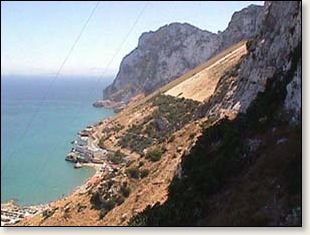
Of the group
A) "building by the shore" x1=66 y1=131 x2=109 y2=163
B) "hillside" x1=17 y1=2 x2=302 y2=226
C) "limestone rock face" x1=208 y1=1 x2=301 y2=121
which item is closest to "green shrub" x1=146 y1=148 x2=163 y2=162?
"hillside" x1=17 y1=2 x2=302 y2=226

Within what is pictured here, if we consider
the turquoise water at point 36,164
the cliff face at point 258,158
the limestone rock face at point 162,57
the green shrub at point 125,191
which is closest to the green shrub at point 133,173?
the green shrub at point 125,191

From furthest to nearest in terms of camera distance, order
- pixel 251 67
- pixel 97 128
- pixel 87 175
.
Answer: pixel 97 128 → pixel 87 175 → pixel 251 67

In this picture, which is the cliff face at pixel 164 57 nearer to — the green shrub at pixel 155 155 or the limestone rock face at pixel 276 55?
the green shrub at pixel 155 155

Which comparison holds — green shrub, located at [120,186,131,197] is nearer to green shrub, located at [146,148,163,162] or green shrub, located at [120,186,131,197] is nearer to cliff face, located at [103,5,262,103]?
green shrub, located at [146,148,163,162]

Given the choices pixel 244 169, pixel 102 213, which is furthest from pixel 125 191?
pixel 244 169

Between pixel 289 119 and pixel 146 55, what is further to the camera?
pixel 146 55

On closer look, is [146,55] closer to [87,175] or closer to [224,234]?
[87,175]

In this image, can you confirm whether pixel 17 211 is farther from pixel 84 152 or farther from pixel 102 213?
pixel 84 152

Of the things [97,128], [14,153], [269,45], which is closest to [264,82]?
[269,45]

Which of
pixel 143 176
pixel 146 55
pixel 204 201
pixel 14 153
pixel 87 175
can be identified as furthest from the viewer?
pixel 146 55
